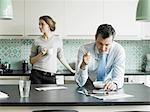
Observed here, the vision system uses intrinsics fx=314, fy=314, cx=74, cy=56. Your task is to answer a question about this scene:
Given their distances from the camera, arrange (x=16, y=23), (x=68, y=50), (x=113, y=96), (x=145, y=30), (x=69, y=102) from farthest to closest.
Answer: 1. (x=68, y=50)
2. (x=145, y=30)
3. (x=16, y=23)
4. (x=113, y=96)
5. (x=69, y=102)

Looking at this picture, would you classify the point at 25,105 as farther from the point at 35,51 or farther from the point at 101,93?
the point at 35,51

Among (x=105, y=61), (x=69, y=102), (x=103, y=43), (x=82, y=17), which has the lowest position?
(x=69, y=102)

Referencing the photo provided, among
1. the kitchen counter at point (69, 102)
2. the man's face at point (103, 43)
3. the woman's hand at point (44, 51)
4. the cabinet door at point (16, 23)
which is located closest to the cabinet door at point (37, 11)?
the cabinet door at point (16, 23)

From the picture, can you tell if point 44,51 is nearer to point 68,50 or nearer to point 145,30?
point 68,50

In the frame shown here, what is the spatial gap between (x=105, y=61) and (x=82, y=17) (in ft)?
5.50

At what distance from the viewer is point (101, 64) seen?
2.80m

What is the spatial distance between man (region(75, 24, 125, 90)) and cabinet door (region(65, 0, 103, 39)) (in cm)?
154

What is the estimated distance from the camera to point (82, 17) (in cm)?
438

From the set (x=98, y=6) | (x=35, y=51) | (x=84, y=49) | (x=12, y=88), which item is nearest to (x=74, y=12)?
(x=98, y=6)

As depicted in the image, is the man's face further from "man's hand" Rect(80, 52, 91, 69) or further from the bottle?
the bottle

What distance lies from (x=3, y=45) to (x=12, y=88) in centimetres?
208

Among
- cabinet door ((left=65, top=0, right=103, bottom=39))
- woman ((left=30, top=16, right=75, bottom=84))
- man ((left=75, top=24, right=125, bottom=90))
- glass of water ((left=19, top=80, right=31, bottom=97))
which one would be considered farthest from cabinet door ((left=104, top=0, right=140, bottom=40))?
glass of water ((left=19, top=80, right=31, bottom=97))

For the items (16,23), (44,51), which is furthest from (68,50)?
(44,51)

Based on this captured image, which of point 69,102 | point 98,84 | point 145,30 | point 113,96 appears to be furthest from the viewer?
point 145,30
